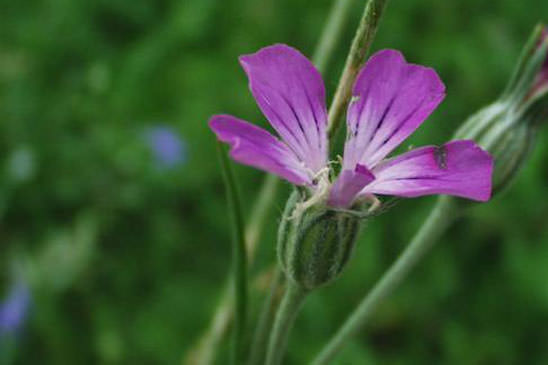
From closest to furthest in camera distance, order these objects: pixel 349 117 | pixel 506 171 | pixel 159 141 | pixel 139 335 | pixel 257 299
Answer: pixel 349 117 → pixel 506 171 → pixel 257 299 → pixel 139 335 → pixel 159 141

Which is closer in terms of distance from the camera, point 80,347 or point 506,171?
point 506,171

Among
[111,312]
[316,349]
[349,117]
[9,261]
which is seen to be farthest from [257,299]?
[9,261]

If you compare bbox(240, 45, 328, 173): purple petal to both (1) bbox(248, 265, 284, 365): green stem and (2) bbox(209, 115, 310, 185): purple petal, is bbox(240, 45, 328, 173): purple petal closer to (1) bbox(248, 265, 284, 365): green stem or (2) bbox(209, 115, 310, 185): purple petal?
(2) bbox(209, 115, 310, 185): purple petal

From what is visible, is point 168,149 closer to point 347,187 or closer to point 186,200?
point 186,200

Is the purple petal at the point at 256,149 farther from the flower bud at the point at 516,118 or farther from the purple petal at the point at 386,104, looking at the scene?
the flower bud at the point at 516,118

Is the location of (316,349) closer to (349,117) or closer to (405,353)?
(405,353)

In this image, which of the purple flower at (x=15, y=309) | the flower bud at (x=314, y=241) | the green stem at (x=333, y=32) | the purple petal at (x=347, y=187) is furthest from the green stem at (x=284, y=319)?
the purple flower at (x=15, y=309)
